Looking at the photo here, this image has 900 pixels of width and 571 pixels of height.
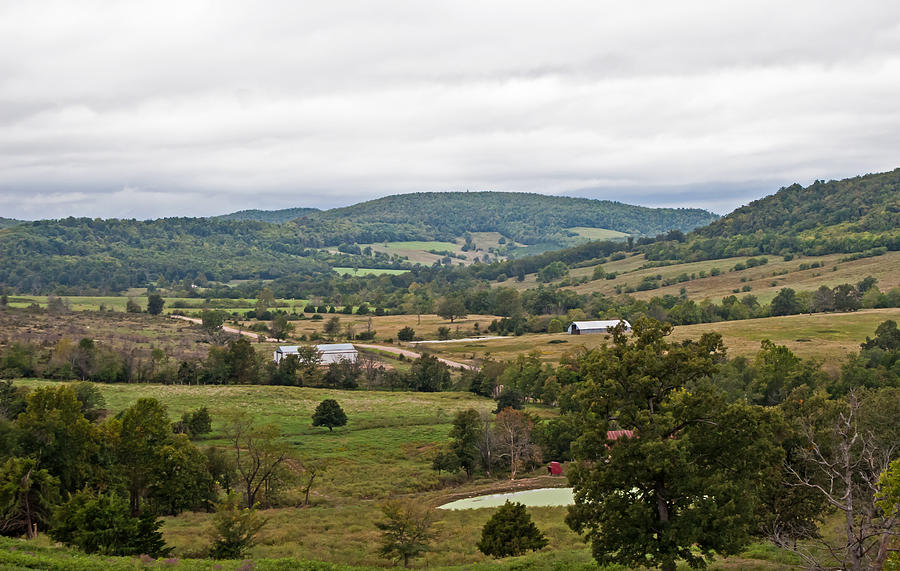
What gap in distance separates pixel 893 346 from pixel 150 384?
9312 centimetres

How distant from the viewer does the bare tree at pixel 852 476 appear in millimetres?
16062

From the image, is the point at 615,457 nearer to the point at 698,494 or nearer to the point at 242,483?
the point at 698,494

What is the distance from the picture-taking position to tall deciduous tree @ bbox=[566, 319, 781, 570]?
19891 millimetres

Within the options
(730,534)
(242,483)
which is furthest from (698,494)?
(242,483)

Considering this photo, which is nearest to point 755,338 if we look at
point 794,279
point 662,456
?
point 794,279

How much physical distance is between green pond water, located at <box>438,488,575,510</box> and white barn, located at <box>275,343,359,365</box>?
2389 inches

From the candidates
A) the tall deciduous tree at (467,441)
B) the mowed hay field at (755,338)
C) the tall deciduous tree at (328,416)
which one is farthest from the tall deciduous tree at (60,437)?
the mowed hay field at (755,338)

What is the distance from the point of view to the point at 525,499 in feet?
159

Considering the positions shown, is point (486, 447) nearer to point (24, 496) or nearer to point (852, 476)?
point (852, 476)

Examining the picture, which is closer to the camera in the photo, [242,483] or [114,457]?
[114,457]

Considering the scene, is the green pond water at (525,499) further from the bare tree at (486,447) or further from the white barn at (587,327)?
the white barn at (587,327)

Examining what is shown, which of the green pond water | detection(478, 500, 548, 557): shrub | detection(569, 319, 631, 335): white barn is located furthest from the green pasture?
detection(569, 319, 631, 335): white barn

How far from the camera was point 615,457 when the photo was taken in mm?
20094

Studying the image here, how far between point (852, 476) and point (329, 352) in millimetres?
92557
